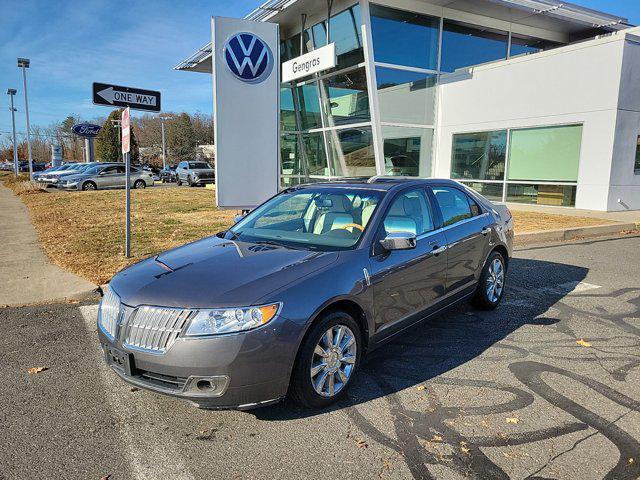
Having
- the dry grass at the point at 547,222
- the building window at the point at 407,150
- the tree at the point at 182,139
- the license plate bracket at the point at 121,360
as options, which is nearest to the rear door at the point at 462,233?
the license plate bracket at the point at 121,360

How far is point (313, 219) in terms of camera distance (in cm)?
423

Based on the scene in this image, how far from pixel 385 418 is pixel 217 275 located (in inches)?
58.0

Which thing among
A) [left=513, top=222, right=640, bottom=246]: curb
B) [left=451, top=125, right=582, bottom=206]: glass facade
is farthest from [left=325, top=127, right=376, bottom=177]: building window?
[left=513, top=222, right=640, bottom=246]: curb

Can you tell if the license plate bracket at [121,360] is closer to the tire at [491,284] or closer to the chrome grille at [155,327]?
the chrome grille at [155,327]

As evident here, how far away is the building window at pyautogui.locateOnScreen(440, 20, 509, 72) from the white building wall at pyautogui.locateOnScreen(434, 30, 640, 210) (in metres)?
0.91

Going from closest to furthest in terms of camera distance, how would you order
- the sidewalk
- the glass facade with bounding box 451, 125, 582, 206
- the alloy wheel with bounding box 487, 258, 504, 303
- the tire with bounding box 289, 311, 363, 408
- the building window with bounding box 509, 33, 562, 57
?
the tire with bounding box 289, 311, 363, 408
the alloy wheel with bounding box 487, 258, 504, 303
the sidewalk
the glass facade with bounding box 451, 125, 582, 206
the building window with bounding box 509, 33, 562, 57

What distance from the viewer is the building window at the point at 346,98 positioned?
15781 millimetres

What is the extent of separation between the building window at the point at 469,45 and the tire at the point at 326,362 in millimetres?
16043

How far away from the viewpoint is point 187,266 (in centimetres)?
340

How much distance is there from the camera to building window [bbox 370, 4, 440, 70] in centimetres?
1555

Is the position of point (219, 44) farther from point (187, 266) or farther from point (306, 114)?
point (306, 114)

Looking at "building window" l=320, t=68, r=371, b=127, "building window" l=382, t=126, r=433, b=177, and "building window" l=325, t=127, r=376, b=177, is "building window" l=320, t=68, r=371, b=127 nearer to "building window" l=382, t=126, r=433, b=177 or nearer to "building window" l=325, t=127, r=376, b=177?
"building window" l=325, t=127, r=376, b=177

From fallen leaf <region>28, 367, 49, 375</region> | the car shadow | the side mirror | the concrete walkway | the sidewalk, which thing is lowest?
fallen leaf <region>28, 367, 49, 375</region>

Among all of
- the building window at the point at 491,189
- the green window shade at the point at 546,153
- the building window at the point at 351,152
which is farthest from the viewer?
the building window at the point at 491,189
